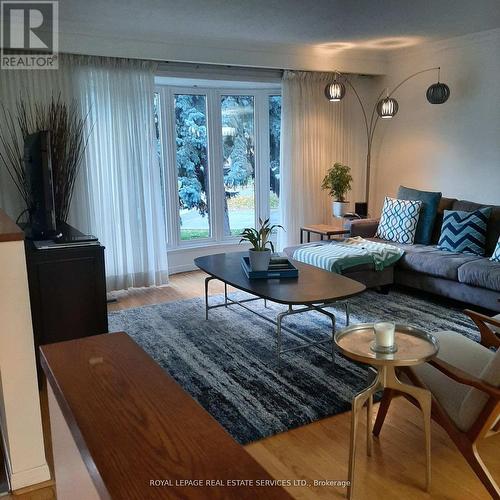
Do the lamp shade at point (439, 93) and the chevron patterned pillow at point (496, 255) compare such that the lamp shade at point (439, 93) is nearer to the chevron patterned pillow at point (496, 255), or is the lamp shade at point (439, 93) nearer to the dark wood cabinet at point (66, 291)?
the chevron patterned pillow at point (496, 255)

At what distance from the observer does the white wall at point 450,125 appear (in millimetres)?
4793

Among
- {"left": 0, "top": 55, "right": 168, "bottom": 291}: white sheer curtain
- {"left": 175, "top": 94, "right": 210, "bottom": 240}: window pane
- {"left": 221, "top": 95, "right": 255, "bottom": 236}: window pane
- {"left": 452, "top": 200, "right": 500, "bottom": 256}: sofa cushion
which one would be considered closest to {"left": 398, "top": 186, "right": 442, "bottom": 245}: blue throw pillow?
{"left": 452, "top": 200, "right": 500, "bottom": 256}: sofa cushion

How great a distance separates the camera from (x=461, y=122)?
5066 mm

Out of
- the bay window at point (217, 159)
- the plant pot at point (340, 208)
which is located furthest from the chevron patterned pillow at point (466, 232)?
the bay window at point (217, 159)

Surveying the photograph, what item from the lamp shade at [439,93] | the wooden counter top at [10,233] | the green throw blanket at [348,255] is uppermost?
the lamp shade at [439,93]

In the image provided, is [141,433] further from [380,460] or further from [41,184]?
[41,184]

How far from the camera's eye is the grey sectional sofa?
383 cm

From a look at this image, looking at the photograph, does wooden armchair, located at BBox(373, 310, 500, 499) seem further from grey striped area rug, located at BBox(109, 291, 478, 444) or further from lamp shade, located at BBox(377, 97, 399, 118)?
lamp shade, located at BBox(377, 97, 399, 118)

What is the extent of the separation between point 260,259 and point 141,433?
104 inches

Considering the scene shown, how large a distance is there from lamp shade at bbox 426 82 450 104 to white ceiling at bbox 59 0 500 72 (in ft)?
1.56

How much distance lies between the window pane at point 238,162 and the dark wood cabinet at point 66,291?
3125 mm

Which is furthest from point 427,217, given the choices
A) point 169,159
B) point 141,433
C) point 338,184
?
point 141,433

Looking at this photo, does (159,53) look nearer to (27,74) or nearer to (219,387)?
(27,74)

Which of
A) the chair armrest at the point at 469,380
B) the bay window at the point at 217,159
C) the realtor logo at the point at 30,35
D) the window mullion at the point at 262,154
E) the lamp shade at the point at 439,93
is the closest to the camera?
the chair armrest at the point at 469,380
